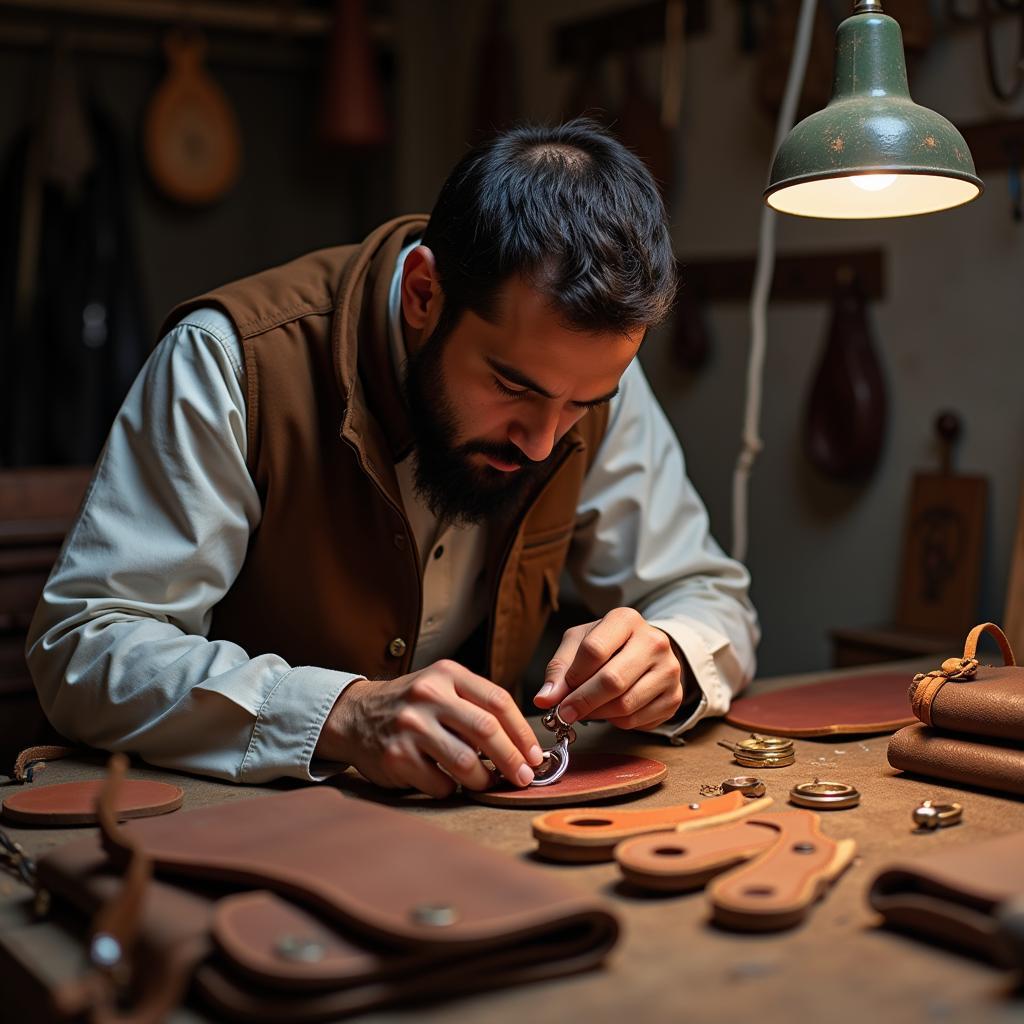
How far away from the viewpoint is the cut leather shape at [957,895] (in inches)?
43.5

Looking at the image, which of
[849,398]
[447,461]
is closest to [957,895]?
[447,461]

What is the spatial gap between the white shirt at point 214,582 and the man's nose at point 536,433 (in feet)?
1.08

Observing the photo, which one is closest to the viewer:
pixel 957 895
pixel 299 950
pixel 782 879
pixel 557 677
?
pixel 299 950

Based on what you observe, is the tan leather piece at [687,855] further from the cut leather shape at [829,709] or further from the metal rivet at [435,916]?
the cut leather shape at [829,709]

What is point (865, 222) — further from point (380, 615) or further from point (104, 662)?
point (104, 662)

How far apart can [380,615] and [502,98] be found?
2773 mm

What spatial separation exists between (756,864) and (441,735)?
432 millimetres

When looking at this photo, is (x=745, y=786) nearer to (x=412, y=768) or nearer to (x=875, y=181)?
(x=412, y=768)

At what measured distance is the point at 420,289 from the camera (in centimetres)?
205

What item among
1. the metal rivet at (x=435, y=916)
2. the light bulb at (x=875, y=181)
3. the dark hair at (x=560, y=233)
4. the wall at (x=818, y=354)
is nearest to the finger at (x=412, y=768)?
the metal rivet at (x=435, y=916)

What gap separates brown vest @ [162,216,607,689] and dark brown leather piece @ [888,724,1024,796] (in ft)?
2.45

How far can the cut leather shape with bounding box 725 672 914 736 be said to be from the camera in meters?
1.93

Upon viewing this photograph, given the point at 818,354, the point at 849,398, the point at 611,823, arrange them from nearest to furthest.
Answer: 1. the point at 611,823
2. the point at 849,398
3. the point at 818,354

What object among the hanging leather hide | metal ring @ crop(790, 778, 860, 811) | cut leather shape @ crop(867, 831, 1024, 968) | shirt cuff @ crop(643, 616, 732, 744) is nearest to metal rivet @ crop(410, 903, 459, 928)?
cut leather shape @ crop(867, 831, 1024, 968)
